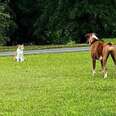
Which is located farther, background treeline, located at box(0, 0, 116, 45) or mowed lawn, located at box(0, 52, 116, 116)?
background treeline, located at box(0, 0, 116, 45)

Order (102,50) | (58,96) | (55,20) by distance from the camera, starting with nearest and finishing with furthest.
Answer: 1. (58,96)
2. (102,50)
3. (55,20)

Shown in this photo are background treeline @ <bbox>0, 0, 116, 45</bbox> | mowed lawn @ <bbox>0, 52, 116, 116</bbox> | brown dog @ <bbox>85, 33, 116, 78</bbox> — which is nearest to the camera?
mowed lawn @ <bbox>0, 52, 116, 116</bbox>

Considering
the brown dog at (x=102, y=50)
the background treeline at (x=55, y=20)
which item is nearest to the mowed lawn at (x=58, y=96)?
the brown dog at (x=102, y=50)

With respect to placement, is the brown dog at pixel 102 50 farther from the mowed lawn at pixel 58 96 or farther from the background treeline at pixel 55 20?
the background treeline at pixel 55 20

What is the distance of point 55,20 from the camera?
54500 mm

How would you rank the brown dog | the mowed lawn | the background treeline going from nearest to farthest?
the mowed lawn < the brown dog < the background treeline

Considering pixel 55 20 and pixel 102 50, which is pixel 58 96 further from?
pixel 55 20

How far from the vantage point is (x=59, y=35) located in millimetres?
58562

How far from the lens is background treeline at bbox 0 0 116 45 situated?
53281 mm

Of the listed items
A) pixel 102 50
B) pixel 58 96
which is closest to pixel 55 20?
pixel 102 50

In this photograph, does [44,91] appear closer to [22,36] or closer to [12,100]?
[12,100]

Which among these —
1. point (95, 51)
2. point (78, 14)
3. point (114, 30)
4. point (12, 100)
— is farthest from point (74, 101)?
point (114, 30)

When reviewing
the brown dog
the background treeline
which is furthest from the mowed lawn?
the background treeline

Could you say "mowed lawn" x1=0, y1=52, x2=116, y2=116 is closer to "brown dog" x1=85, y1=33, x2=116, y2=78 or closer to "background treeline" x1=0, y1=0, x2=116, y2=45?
"brown dog" x1=85, y1=33, x2=116, y2=78
